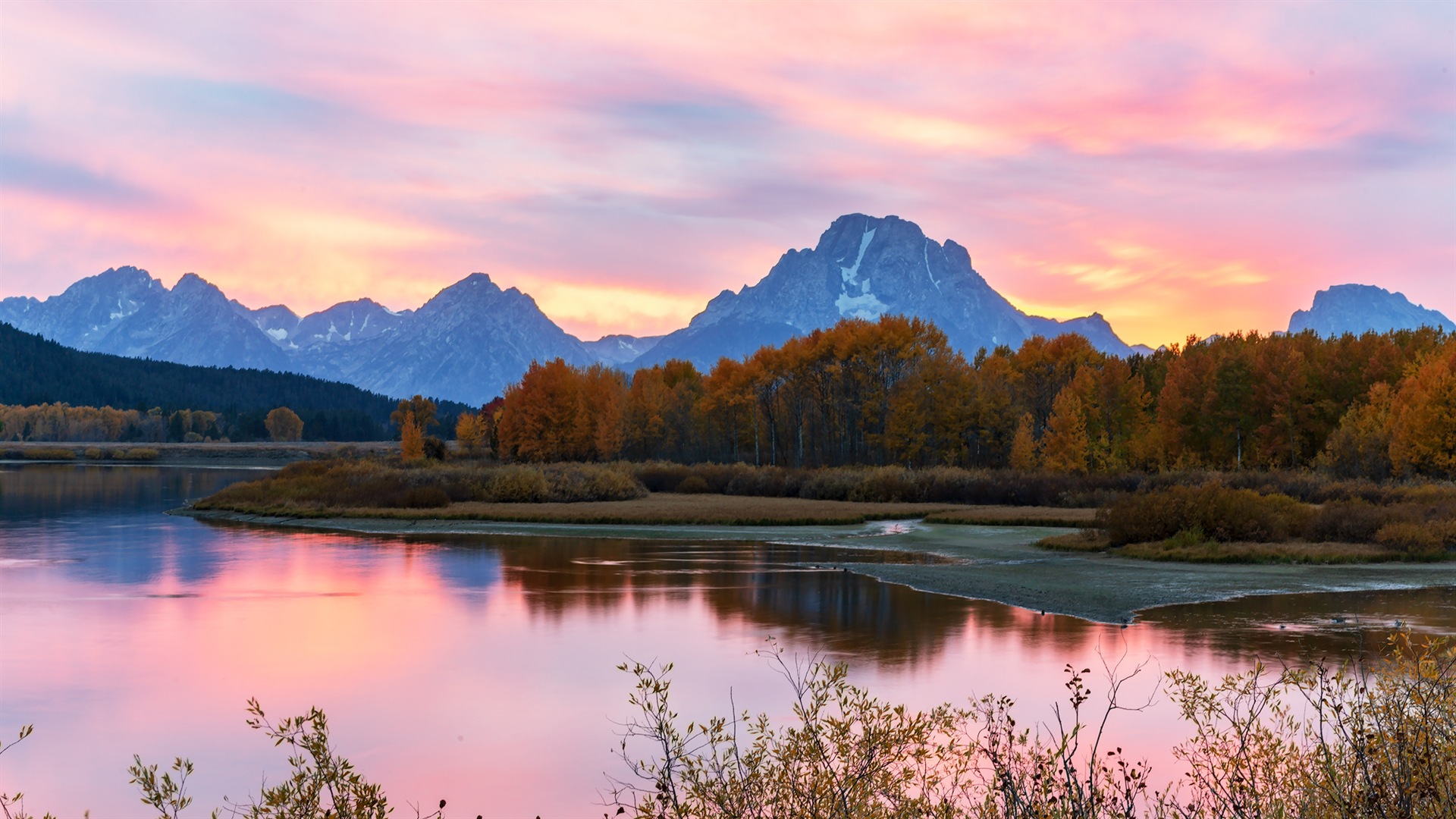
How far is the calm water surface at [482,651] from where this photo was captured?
14.5 meters

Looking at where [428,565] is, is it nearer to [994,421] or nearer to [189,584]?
[189,584]

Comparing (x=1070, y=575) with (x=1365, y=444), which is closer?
(x=1070, y=575)

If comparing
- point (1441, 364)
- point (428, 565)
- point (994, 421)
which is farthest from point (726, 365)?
point (428, 565)

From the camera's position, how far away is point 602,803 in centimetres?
1267

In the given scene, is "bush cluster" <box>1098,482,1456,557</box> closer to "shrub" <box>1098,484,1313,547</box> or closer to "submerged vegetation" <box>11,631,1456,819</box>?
"shrub" <box>1098,484,1313,547</box>

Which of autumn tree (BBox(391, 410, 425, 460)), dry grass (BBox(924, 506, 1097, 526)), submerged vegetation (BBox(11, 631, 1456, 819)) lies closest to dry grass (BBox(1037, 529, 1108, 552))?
dry grass (BBox(924, 506, 1097, 526))

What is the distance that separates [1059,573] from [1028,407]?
61.4m

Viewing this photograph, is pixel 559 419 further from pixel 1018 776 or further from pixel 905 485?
pixel 1018 776

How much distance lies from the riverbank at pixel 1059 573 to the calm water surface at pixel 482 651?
3.51ft

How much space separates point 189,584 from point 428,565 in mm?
7320

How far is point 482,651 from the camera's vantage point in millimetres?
22062

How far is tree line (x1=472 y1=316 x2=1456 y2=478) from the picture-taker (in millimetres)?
66375

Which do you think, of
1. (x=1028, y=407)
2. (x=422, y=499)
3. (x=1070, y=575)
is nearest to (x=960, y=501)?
(x=1070, y=575)

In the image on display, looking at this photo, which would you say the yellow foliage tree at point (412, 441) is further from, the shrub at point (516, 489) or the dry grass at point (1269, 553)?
the dry grass at point (1269, 553)
